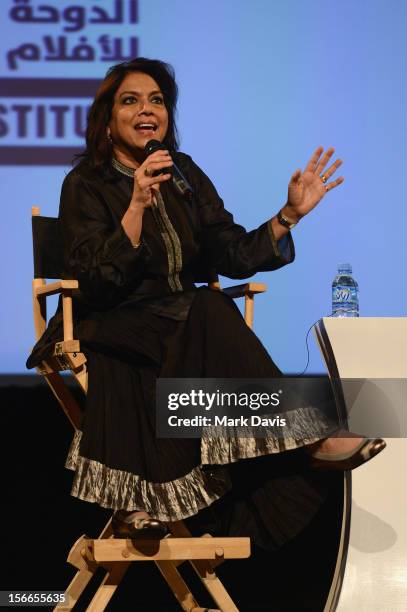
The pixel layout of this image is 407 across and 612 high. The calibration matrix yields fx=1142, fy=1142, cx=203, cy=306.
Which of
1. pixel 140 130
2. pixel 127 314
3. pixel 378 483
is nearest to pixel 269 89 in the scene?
pixel 140 130

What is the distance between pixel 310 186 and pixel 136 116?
50cm

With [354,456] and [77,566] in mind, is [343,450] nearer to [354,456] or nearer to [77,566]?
[354,456]

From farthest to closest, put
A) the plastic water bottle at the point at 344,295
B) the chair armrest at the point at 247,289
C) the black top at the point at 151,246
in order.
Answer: the plastic water bottle at the point at 344,295
the chair armrest at the point at 247,289
the black top at the point at 151,246

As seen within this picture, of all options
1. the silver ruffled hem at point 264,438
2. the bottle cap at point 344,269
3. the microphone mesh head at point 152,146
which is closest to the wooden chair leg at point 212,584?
the silver ruffled hem at point 264,438

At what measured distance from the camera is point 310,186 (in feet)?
9.58

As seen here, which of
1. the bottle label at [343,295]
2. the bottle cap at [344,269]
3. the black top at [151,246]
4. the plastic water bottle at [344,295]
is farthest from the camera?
the bottle cap at [344,269]

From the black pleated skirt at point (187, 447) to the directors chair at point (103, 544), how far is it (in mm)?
61

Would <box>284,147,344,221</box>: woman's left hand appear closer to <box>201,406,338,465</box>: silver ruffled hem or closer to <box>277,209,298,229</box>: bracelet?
<box>277,209,298,229</box>: bracelet

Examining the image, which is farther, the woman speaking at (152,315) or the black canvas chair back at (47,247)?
the black canvas chair back at (47,247)

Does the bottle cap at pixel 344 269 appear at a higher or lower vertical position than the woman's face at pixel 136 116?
lower

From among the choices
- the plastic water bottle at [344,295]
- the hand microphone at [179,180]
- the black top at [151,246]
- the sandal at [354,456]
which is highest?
the hand microphone at [179,180]

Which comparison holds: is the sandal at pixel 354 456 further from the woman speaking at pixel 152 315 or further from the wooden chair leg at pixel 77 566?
the wooden chair leg at pixel 77 566

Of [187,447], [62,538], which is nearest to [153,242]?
[187,447]

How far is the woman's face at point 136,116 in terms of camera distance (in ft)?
9.91
